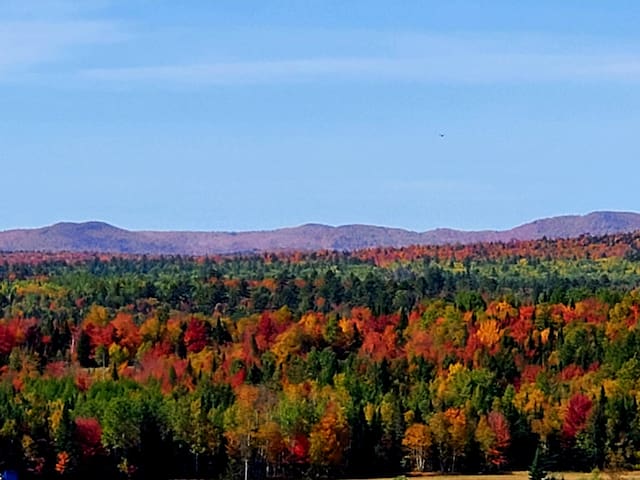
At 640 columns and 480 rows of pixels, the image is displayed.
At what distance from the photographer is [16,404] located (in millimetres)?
126812

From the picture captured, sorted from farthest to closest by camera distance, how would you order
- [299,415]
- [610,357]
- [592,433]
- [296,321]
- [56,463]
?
1. [296,321]
2. [610,357]
3. [592,433]
4. [299,415]
5. [56,463]

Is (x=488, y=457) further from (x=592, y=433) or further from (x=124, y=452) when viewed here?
(x=124, y=452)

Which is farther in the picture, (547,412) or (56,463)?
(547,412)

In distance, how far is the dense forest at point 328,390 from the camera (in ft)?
412

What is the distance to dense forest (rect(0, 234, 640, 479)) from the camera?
125625 millimetres

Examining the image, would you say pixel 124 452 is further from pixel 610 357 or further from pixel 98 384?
pixel 610 357

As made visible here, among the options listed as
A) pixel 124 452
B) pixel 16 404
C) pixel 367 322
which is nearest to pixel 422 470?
pixel 124 452

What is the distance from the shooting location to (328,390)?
472 ft

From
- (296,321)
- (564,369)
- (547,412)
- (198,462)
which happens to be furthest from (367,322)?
(198,462)

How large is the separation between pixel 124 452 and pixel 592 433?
42.7 meters

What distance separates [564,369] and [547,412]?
23.7 meters

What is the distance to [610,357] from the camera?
16162cm

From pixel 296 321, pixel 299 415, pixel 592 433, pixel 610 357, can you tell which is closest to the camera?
pixel 299 415

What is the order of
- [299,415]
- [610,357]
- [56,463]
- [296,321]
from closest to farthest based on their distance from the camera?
[56,463] → [299,415] → [610,357] → [296,321]
